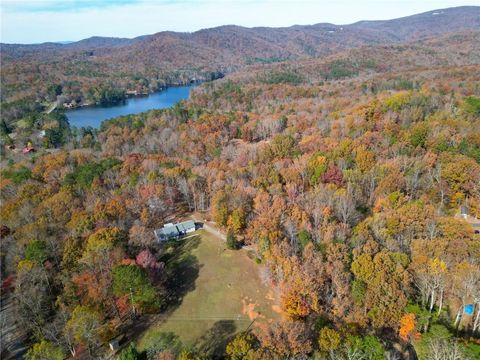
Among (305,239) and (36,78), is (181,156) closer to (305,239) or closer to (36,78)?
(305,239)

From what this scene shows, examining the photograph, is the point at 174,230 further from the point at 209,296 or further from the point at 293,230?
the point at 293,230

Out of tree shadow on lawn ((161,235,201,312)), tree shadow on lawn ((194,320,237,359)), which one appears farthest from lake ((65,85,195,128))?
tree shadow on lawn ((194,320,237,359))

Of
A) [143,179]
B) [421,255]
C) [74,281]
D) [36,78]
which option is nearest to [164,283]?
[74,281]

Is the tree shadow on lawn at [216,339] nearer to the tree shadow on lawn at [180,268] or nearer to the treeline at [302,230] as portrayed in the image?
the treeline at [302,230]

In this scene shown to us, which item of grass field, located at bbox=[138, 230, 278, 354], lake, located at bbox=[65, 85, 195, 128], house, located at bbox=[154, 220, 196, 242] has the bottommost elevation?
grass field, located at bbox=[138, 230, 278, 354]

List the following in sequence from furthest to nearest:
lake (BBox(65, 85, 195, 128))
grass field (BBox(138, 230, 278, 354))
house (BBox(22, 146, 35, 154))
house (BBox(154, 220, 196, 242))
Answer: lake (BBox(65, 85, 195, 128)) < house (BBox(22, 146, 35, 154)) < house (BBox(154, 220, 196, 242)) < grass field (BBox(138, 230, 278, 354))

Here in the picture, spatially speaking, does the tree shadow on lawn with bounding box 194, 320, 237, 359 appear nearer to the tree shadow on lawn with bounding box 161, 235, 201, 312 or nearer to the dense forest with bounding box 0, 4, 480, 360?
the dense forest with bounding box 0, 4, 480, 360

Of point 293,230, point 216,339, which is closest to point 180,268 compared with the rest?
point 216,339

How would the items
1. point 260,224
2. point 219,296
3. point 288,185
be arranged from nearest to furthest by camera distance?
point 219,296 → point 260,224 → point 288,185
